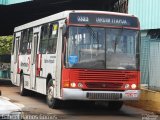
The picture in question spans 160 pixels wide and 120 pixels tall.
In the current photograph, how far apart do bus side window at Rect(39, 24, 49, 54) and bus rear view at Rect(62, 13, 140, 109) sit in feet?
8.33

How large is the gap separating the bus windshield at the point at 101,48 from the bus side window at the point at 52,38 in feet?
4.30

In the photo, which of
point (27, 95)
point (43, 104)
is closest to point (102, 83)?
point (43, 104)

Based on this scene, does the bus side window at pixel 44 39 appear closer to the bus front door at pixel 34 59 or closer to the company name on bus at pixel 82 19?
the bus front door at pixel 34 59

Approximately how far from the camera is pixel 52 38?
15406 mm

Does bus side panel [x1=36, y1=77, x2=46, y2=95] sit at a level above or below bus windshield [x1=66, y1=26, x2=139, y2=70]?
below

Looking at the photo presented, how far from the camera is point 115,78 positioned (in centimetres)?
1394

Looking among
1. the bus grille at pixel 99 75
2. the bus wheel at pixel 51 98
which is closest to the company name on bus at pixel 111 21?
the bus grille at pixel 99 75

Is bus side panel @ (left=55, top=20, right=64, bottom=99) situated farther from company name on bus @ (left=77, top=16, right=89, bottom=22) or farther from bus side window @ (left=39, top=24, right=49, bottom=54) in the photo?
bus side window @ (left=39, top=24, right=49, bottom=54)

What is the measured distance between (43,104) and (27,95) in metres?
3.62

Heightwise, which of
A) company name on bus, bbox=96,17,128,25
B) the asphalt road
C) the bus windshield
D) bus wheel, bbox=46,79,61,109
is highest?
company name on bus, bbox=96,17,128,25

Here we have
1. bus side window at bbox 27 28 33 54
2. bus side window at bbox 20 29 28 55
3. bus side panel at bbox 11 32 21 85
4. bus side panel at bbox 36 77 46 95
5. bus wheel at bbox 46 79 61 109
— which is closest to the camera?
bus wheel at bbox 46 79 61 109

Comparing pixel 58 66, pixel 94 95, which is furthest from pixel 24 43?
pixel 94 95

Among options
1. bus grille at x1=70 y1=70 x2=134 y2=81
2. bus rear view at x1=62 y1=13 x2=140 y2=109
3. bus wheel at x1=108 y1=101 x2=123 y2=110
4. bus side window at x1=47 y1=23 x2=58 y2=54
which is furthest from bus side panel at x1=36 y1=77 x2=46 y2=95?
bus grille at x1=70 y1=70 x2=134 y2=81

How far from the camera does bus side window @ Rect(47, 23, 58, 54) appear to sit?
49.3ft
